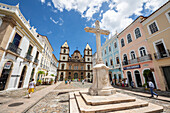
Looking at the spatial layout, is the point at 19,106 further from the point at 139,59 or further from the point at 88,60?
the point at 88,60

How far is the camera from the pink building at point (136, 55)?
9.83 m

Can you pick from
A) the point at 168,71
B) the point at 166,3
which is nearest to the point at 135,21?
the point at 166,3

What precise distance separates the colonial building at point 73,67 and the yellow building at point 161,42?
30.2 m

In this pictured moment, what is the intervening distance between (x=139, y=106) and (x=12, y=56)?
12506 mm

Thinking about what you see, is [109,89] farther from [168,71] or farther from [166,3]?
[166,3]

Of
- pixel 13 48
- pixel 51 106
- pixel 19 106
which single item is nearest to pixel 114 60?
pixel 51 106

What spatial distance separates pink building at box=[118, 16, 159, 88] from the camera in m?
9.83

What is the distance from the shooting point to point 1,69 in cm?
711

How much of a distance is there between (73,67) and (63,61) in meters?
6.09

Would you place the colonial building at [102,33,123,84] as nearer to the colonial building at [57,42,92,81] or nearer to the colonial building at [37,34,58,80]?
the colonial building at [37,34,58,80]

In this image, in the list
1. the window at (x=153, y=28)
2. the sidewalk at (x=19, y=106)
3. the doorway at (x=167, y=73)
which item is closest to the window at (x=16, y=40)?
the sidewalk at (x=19, y=106)

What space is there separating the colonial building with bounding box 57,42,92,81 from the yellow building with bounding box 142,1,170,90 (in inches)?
1188

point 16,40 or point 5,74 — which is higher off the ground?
point 16,40

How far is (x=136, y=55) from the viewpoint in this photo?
1130cm
